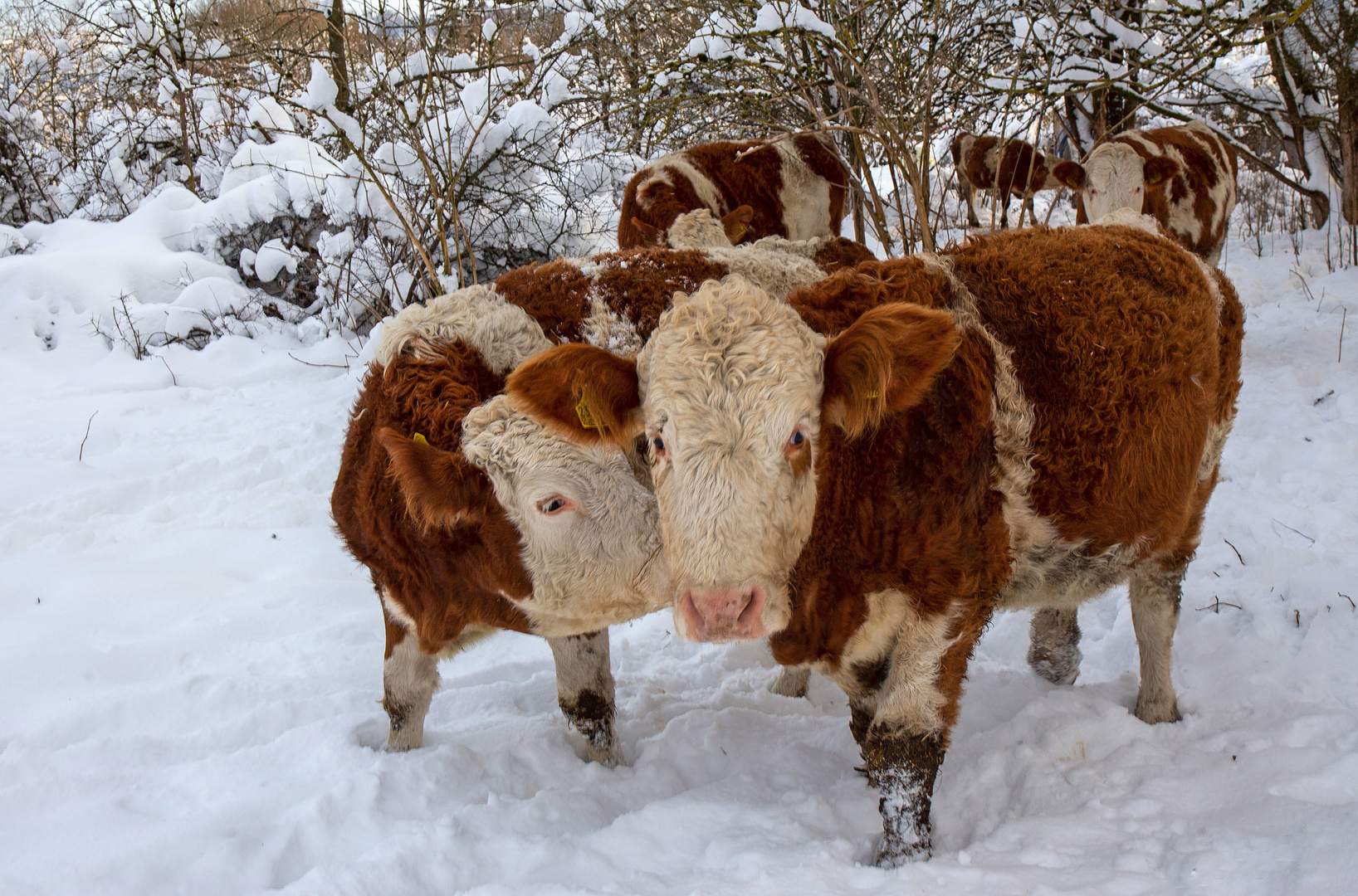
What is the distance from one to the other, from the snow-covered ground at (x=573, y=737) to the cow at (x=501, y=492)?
0.38 meters

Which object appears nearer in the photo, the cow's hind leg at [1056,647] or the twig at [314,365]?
the cow's hind leg at [1056,647]

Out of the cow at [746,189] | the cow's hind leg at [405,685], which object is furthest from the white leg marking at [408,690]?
the cow at [746,189]

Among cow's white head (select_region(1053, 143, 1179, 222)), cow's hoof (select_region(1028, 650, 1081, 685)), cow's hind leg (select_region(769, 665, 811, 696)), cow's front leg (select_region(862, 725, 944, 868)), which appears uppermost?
cow's white head (select_region(1053, 143, 1179, 222))

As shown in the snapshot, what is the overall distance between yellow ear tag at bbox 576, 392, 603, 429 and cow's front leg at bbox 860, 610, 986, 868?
1064mm

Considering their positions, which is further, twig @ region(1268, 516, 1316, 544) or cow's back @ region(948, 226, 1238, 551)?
twig @ region(1268, 516, 1316, 544)

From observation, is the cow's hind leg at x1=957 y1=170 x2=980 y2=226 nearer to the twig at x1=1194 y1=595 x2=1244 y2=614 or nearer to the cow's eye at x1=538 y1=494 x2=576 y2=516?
the twig at x1=1194 y1=595 x2=1244 y2=614

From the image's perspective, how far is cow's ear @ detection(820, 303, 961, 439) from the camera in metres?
2.23

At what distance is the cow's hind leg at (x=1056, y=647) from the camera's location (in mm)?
3721

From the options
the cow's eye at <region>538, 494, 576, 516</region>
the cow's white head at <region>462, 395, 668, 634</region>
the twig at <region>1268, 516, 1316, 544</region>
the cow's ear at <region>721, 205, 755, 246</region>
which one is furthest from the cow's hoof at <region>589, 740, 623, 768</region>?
the cow's ear at <region>721, 205, 755, 246</region>

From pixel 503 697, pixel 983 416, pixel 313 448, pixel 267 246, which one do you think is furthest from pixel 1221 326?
pixel 267 246

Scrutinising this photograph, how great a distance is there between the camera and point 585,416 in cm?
251

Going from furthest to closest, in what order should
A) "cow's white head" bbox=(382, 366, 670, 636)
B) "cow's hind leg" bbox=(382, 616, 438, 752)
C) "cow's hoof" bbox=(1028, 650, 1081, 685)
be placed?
"cow's hoof" bbox=(1028, 650, 1081, 685) → "cow's hind leg" bbox=(382, 616, 438, 752) → "cow's white head" bbox=(382, 366, 670, 636)

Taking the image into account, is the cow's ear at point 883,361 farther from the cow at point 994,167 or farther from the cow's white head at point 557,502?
the cow at point 994,167

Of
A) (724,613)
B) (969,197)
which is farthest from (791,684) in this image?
(969,197)
